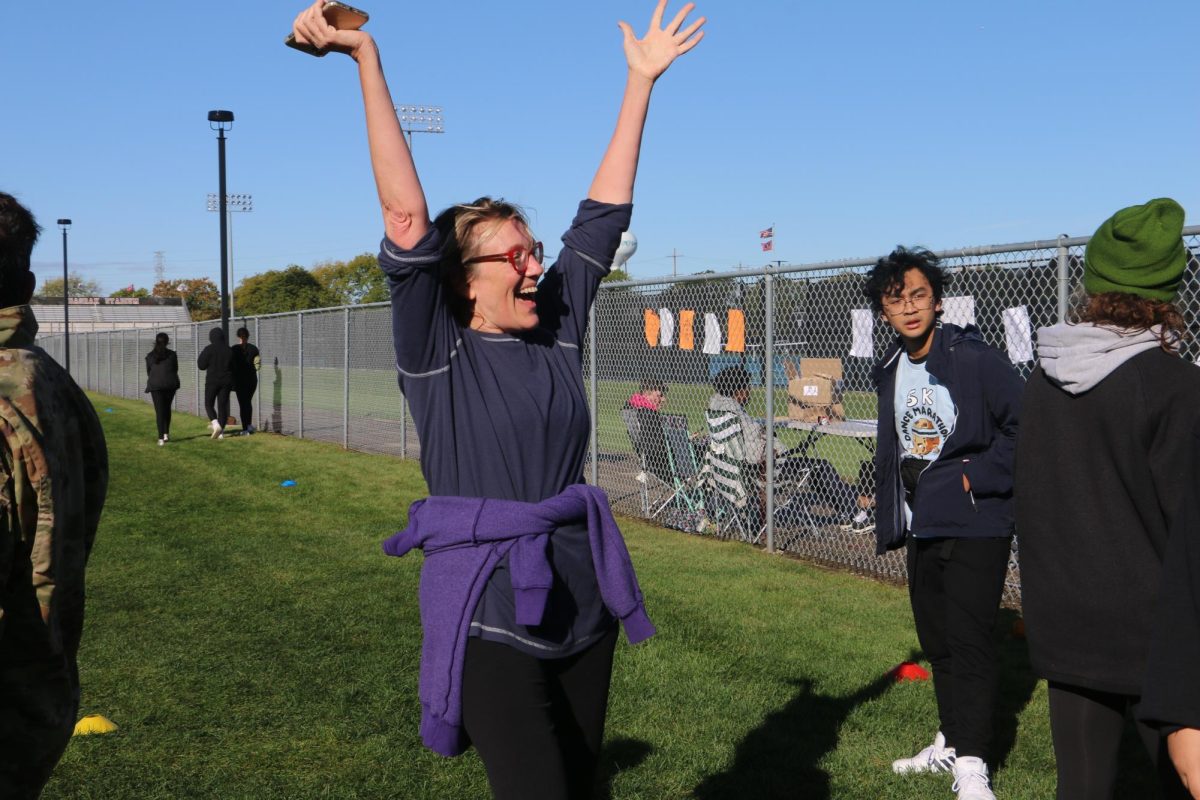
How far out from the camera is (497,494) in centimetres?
249

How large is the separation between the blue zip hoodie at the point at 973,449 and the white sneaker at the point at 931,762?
90cm

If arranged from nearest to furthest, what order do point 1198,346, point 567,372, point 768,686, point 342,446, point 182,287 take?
point 567,372
point 768,686
point 1198,346
point 342,446
point 182,287

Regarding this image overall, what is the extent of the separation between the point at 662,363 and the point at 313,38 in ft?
27.2

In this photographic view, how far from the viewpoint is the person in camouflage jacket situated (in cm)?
236

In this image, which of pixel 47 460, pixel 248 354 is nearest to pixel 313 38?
pixel 47 460

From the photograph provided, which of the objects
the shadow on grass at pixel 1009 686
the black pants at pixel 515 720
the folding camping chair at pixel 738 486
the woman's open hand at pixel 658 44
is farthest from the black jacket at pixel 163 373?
the black pants at pixel 515 720

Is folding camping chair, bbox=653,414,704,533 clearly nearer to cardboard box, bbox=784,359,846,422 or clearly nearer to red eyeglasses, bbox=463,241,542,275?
cardboard box, bbox=784,359,846,422

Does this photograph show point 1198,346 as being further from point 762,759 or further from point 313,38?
point 313,38

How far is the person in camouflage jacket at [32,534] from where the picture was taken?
7.73 feet

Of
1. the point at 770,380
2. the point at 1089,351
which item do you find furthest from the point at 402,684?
the point at 770,380

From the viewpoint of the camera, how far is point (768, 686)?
5492 mm

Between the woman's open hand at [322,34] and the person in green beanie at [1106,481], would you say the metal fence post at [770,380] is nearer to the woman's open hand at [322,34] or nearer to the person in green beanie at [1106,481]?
the person in green beanie at [1106,481]

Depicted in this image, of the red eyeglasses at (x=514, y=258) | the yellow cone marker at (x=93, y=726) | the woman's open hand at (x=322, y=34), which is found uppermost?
the woman's open hand at (x=322, y=34)

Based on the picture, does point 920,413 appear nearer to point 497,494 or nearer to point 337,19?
point 497,494
